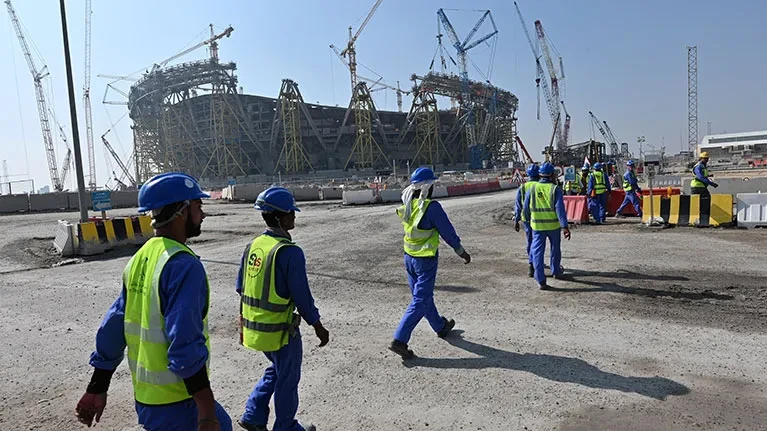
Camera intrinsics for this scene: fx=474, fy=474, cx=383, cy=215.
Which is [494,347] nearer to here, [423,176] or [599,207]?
[423,176]

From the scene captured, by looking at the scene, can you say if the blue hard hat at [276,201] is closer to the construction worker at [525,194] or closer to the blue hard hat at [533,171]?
the construction worker at [525,194]

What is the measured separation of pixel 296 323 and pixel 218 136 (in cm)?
7231

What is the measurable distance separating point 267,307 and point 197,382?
4.01ft

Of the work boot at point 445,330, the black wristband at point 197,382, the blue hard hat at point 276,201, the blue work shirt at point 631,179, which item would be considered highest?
the blue hard hat at point 276,201

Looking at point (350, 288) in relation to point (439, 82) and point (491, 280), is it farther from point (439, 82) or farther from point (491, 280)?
point (439, 82)

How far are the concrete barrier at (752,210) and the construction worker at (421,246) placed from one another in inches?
408

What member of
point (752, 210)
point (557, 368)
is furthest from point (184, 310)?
point (752, 210)

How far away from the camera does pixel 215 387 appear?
4.20m

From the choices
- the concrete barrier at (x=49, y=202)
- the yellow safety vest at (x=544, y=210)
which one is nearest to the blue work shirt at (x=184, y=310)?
the yellow safety vest at (x=544, y=210)

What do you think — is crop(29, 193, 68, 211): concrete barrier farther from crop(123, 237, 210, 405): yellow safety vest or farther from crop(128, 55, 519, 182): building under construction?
crop(128, 55, 519, 182): building under construction

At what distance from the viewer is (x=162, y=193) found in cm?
209

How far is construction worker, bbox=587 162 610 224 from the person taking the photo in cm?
1366

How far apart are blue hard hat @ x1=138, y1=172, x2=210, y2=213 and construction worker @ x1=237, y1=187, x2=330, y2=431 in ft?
3.32

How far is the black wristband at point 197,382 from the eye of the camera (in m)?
1.87
